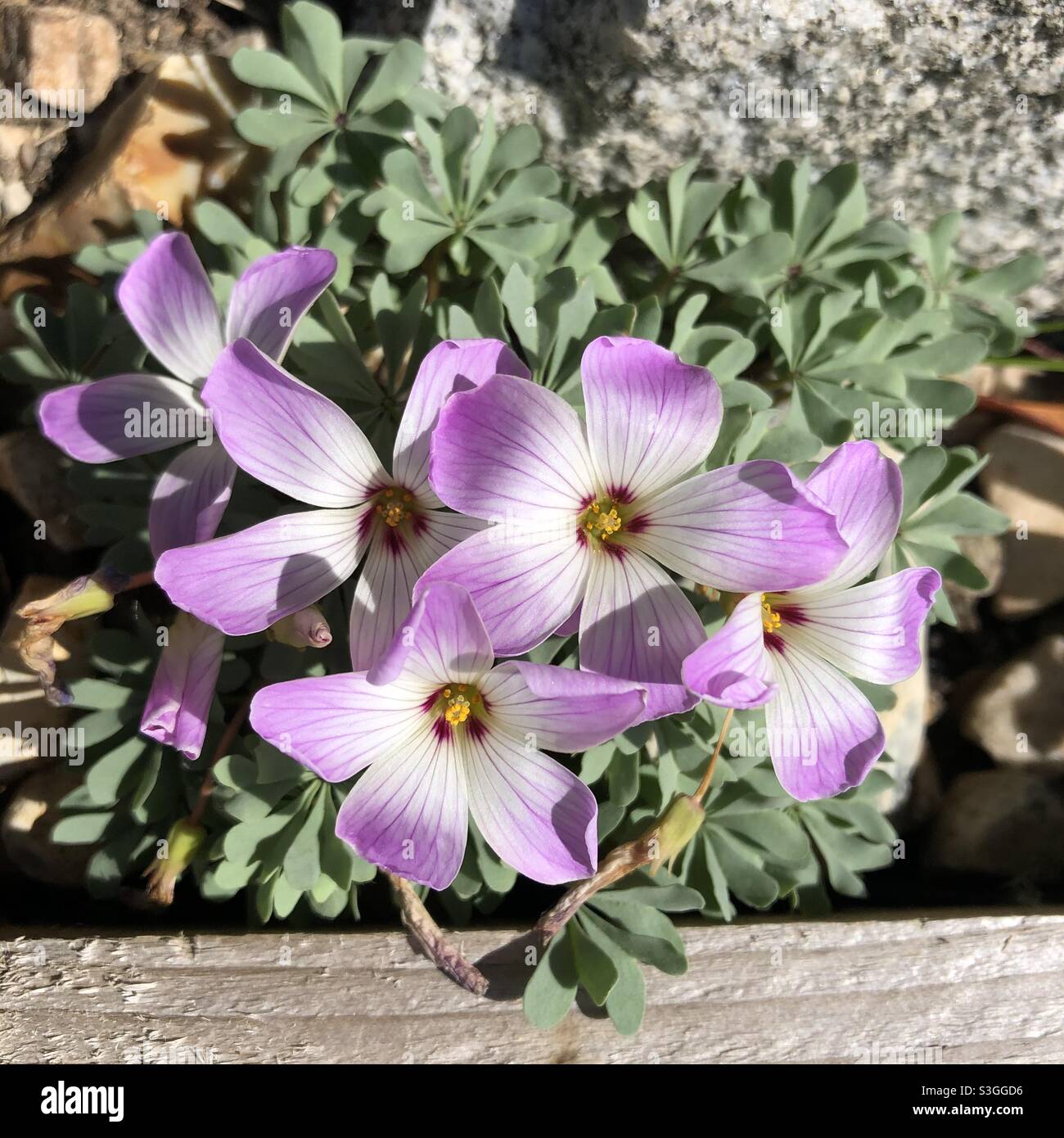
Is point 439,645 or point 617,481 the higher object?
point 617,481

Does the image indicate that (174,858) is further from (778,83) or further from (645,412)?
(778,83)

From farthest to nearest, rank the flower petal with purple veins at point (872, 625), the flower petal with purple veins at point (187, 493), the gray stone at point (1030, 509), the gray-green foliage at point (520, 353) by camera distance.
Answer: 1. the gray stone at point (1030, 509)
2. the gray-green foliage at point (520, 353)
3. the flower petal with purple veins at point (187, 493)
4. the flower petal with purple veins at point (872, 625)

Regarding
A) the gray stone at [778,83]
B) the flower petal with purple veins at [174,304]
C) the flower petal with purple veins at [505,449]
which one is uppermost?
the gray stone at [778,83]

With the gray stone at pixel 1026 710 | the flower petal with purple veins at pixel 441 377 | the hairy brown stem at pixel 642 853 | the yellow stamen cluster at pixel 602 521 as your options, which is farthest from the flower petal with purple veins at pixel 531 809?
the gray stone at pixel 1026 710

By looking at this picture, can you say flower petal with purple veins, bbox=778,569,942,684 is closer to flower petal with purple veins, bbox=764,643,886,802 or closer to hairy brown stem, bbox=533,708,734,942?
flower petal with purple veins, bbox=764,643,886,802

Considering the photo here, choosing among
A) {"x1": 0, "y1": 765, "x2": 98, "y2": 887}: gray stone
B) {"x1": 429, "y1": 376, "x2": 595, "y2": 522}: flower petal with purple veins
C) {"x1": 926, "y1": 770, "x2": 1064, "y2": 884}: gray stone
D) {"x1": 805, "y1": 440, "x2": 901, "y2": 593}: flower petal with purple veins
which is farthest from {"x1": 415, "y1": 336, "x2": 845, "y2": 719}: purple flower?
{"x1": 926, "y1": 770, "x2": 1064, "y2": 884}: gray stone

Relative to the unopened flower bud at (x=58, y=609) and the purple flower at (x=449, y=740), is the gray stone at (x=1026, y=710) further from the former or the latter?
the unopened flower bud at (x=58, y=609)

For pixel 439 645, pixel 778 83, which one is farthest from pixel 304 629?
pixel 778 83

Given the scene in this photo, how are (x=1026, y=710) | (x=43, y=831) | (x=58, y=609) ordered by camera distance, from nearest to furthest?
(x=58, y=609) < (x=43, y=831) < (x=1026, y=710)
